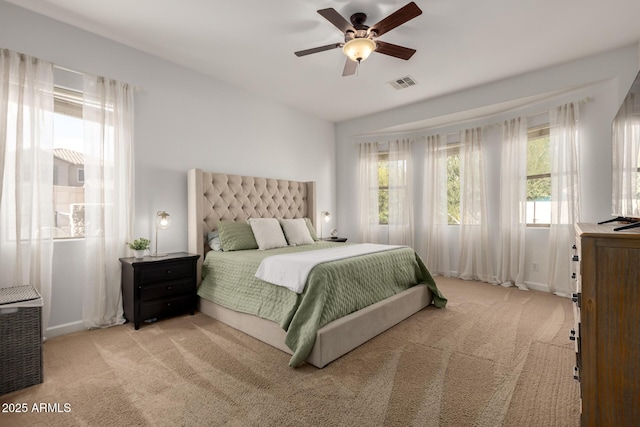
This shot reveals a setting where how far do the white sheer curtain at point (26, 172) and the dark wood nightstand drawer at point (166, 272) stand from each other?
2.41ft

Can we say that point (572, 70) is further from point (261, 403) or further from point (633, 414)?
point (261, 403)

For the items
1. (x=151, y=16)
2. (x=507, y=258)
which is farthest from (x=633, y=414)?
(x=151, y=16)

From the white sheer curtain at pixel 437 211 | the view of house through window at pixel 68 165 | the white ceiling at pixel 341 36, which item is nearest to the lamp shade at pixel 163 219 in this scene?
the view of house through window at pixel 68 165

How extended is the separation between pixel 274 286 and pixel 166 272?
1299mm

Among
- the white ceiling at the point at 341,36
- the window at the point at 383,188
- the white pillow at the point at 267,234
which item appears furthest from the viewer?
the window at the point at 383,188

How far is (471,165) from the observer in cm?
469

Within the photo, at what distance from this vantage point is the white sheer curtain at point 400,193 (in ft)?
17.3

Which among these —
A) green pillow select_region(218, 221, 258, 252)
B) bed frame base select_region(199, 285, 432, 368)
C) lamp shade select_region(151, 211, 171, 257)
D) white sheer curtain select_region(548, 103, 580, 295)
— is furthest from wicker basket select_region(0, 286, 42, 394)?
white sheer curtain select_region(548, 103, 580, 295)

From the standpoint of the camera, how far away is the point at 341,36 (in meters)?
2.98

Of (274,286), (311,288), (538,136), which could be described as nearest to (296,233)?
(274,286)

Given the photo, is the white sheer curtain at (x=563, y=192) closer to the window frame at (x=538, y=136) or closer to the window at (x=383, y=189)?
the window frame at (x=538, y=136)

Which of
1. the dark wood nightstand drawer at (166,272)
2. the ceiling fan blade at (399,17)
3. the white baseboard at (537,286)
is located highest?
the ceiling fan blade at (399,17)

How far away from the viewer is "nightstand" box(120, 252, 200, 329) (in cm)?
283

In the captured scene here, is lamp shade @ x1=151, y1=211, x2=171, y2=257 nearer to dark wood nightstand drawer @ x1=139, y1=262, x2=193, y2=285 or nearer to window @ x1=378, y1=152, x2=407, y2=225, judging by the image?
dark wood nightstand drawer @ x1=139, y1=262, x2=193, y2=285
